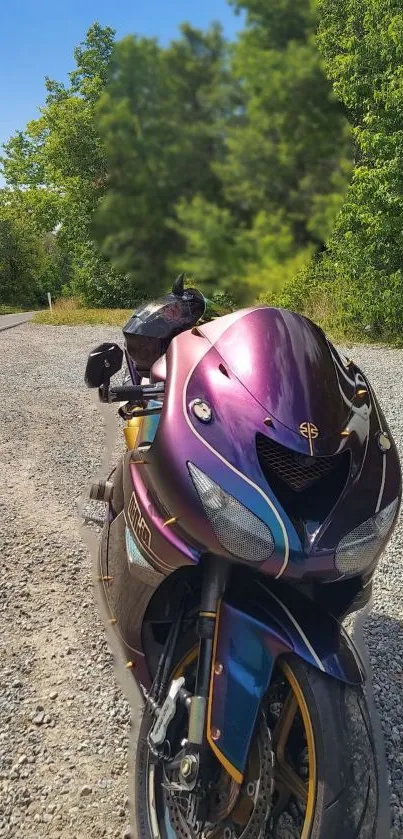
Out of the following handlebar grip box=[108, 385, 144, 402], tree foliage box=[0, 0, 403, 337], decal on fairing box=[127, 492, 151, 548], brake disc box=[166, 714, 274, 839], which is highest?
tree foliage box=[0, 0, 403, 337]

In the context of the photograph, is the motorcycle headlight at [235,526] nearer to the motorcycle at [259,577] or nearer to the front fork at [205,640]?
the motorcycle at [259,577]

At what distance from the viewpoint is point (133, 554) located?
66.6 inches

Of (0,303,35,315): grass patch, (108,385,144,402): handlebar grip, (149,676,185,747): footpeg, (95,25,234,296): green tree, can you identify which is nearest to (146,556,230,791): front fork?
(149,676,185,747): footpeg

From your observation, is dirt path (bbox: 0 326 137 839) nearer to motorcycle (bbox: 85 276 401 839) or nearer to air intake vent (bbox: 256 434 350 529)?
motorcycle (bbox: 85 276 401 839)

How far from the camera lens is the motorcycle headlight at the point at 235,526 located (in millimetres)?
1313

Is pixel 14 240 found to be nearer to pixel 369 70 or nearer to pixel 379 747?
pixel 369 70

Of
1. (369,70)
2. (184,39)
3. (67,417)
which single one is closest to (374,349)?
(369,70)

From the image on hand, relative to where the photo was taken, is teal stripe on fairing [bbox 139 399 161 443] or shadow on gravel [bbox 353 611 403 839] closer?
teal stripe on fairing [bbox 139 399 161 443]

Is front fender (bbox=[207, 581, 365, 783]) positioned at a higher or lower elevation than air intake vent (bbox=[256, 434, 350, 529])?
A: lower

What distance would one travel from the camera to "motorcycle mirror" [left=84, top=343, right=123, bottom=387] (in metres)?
1.89

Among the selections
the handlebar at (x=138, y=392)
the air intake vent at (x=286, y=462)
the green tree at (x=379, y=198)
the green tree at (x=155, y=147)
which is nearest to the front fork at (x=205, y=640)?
the air intake vent at (x=286, y=462)

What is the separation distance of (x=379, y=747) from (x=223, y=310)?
1.49 meters

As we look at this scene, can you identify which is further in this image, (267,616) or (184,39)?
(184,39)

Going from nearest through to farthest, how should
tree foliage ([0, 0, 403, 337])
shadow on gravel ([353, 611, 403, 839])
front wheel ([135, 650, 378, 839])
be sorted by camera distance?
front wheel ([135, 650, 378, 839]) < tree foliage ([0, 0, 403, 337]) < shadow on gravel ([353, 611, 403, 839])
